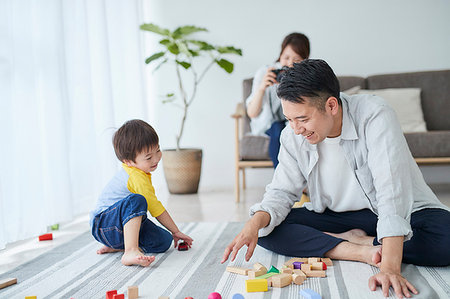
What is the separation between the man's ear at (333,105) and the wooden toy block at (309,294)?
0.57 meters

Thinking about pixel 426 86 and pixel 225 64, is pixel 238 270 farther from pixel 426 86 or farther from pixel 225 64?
pixel 426 86

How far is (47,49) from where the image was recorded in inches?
99.7

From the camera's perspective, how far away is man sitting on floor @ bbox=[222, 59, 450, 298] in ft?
4.75

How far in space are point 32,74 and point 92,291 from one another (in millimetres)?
1319

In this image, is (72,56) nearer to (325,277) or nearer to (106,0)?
(106,0)

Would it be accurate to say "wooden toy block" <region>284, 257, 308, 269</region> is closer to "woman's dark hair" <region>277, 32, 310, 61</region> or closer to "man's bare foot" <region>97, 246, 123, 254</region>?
"man's bare foot" <region>97, 246, 123, 254</region>

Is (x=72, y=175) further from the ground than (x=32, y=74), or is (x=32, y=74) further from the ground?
(x=32, y=74)

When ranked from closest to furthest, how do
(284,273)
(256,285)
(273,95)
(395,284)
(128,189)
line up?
(395,284), (256,285), (284,273), (128,189), (273,95)

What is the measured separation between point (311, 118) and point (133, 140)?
709 mm

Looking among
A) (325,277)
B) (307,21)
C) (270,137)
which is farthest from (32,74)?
(307,21)

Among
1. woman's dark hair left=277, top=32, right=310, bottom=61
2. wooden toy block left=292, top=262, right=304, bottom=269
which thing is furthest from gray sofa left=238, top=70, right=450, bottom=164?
wooden toy block left=292, top=262, right=304, bottom=269

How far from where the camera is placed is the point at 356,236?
1788mm

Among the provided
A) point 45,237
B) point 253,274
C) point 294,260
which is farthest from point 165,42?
point 253,274

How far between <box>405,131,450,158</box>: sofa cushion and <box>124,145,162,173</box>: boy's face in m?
1.97
